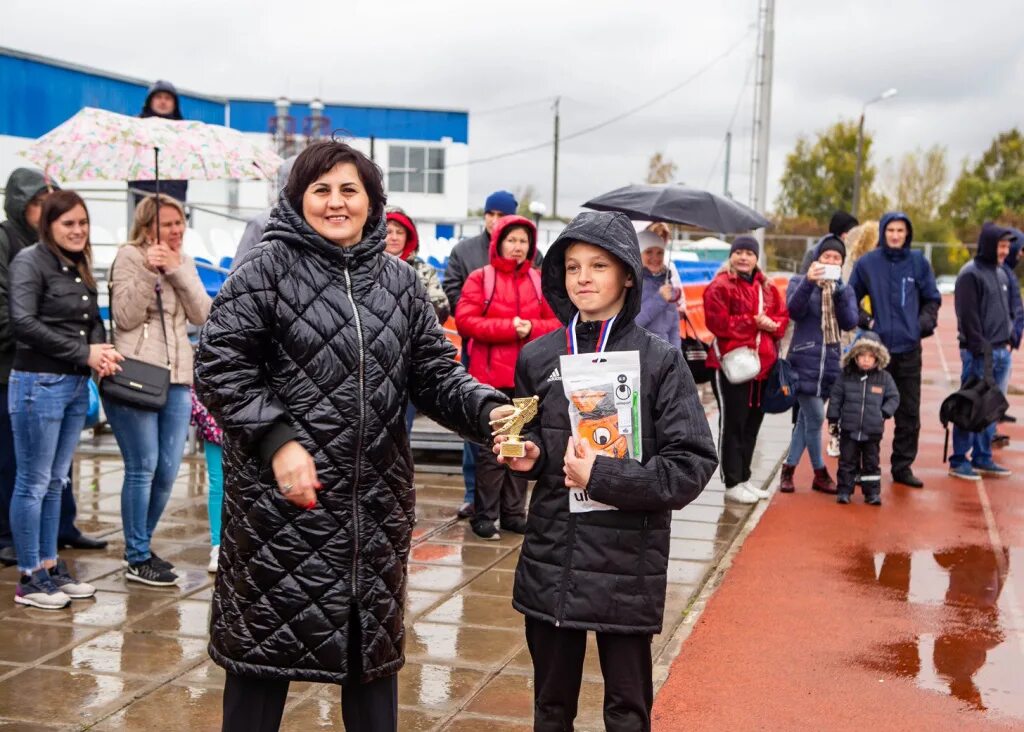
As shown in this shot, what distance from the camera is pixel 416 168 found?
55375mm

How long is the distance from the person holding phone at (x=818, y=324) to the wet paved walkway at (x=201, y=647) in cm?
190

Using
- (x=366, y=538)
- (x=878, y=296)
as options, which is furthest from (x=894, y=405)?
(x=366, y=538)

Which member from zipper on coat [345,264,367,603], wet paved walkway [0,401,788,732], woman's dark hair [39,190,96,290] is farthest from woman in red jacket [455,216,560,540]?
zipper on coat [345,264,367,603]

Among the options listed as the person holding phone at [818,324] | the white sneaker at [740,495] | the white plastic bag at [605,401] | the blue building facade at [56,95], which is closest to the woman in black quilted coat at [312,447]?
the white plastic bag at [605,401]

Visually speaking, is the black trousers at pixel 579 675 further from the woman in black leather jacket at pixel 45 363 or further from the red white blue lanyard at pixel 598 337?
the woman in black leather jacket at pixel 45 363

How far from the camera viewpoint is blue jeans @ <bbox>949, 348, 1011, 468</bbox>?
1044 centimetres

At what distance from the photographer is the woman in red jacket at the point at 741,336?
8.77 metres

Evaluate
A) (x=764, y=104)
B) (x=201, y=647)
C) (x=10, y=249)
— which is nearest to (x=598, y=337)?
(x=201, y=647)

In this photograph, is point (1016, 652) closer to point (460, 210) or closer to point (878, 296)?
point (878, 296)

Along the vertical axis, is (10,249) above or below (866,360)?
above

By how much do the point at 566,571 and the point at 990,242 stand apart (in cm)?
798

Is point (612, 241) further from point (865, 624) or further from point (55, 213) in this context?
point (55, 213)

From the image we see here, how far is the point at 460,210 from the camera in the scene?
5691 cm

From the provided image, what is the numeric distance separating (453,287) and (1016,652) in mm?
4298
